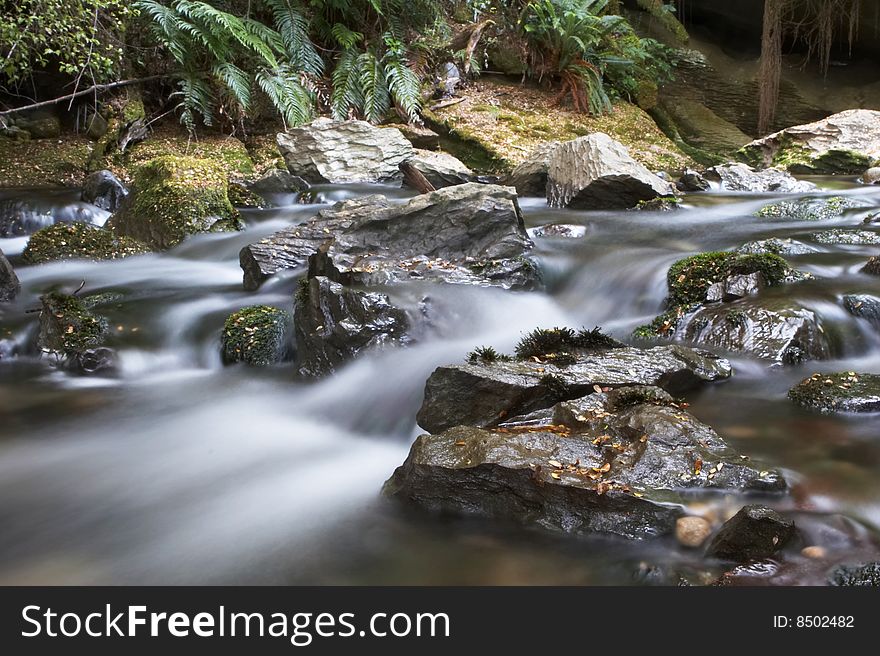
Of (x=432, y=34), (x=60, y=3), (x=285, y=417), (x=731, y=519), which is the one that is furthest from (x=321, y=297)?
(x=432, y=34)

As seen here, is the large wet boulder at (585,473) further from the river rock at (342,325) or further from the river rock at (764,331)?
the river rock at (342,325)

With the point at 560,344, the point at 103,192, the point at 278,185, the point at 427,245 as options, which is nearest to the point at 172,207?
the point at 103,192

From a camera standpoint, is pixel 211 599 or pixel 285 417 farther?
pixel 285 417

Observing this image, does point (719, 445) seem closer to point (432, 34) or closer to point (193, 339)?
point (193, 339)

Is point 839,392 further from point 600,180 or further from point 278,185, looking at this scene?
point 278,185

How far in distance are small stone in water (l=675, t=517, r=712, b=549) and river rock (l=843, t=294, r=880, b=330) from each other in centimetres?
283

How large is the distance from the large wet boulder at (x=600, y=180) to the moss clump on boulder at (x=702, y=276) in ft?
11.5

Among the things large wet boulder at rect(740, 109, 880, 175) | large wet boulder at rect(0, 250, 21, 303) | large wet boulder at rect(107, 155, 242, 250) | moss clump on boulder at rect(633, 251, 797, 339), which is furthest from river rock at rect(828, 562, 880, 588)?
large wet boulder at rect(740, 109, 880, 175)

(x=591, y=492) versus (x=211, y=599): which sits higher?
(x=591, y=492)

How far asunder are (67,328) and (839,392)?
522cm

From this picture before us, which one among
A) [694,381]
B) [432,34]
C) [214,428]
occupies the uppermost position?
[432,34]

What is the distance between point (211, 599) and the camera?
2689mm

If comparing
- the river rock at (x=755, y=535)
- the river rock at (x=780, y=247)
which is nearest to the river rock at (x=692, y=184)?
the river rock at (x=780, y=247)

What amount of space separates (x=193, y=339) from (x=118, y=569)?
2.99 metres
